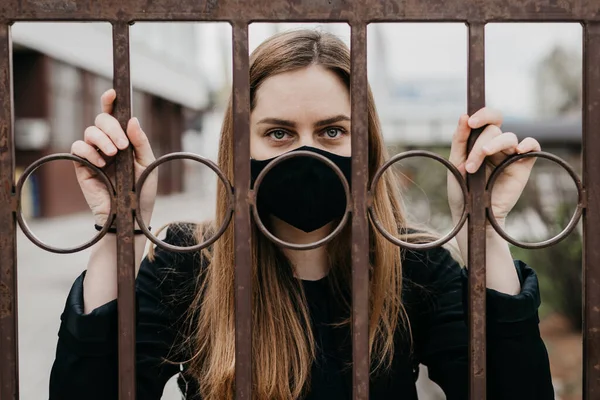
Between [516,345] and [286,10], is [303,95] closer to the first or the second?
[286,10]

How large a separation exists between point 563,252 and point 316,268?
4240mm

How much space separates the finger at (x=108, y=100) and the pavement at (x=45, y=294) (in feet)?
4.61

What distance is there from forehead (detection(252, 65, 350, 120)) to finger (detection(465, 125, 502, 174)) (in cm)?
48

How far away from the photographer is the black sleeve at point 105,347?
1.26 meters

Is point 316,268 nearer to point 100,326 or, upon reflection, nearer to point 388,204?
point 388,204

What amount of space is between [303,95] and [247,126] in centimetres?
50

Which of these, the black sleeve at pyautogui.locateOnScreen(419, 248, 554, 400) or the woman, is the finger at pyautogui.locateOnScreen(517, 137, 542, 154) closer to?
the woman

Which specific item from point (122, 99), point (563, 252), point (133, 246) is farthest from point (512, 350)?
point (563, 252)

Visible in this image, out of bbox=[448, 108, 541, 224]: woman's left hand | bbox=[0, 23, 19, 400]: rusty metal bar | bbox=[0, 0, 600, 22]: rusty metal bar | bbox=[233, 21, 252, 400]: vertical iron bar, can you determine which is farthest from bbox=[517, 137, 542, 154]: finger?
bbox=[0, 23, 19, 400]: rusty metal bar

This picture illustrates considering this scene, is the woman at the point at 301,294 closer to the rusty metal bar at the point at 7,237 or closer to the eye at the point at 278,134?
the eye at the point at 278,134

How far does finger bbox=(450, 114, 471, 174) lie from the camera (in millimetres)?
1160

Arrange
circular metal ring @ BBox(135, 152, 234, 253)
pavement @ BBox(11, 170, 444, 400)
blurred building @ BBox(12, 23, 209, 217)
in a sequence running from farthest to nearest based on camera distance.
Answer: blurred building @ BBox(12, 23, 209, 217)
pavement @ BBox(11, 170, 444, 400)
circular metal ring @ BBox(135, 152, 234, 253)

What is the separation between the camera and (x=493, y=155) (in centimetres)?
118

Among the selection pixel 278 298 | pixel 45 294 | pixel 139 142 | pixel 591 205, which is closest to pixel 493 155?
pixel 591 205
